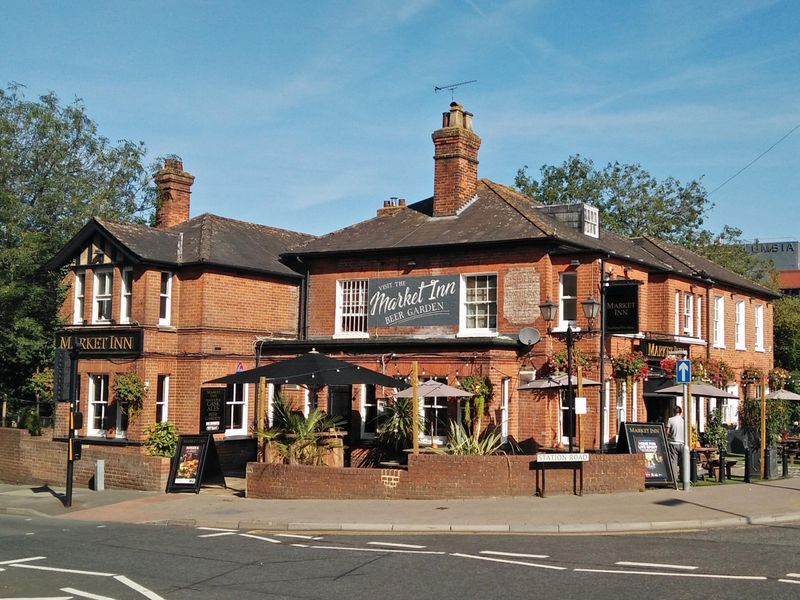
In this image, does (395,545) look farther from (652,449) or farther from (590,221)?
(590,221)

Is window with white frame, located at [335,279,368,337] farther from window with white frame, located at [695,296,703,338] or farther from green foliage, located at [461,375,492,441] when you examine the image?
window with white frame, located at [695,296,703,338]

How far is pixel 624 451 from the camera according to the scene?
20562mm

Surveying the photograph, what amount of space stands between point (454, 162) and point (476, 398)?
7.76 m

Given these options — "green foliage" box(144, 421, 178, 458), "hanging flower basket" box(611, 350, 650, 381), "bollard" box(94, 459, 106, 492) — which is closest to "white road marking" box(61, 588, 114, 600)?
"bollard" box(94, 459, 106, 492)

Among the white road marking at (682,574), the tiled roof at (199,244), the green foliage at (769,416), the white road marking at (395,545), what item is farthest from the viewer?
the green foliage at (769,416)

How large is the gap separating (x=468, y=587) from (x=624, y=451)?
10487 mm

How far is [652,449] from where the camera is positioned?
65.9 ft

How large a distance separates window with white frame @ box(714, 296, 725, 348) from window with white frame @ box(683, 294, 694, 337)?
2.61m

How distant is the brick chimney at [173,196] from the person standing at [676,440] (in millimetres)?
16629

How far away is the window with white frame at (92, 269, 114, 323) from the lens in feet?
86.0

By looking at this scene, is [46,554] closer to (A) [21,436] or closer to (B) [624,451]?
(B) [624,451]

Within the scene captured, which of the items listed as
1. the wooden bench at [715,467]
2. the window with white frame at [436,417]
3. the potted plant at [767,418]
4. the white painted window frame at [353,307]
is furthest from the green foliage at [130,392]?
the potted plant at [767,418]

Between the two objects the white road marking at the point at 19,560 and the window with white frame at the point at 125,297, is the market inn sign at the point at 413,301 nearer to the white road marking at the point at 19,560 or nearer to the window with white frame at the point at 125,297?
the window with white frame at the point at 125,297

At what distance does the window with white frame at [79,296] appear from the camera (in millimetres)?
26625
